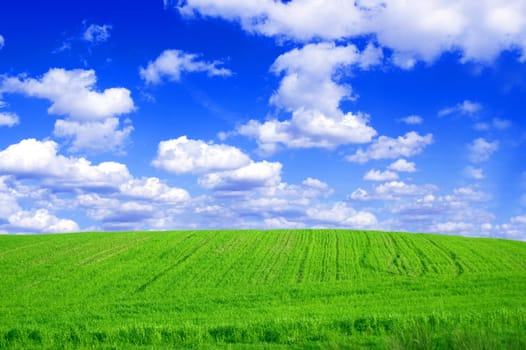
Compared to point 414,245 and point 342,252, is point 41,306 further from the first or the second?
point 414,245

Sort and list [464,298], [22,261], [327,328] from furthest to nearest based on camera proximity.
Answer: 1. [22,261]
2. [464,298]
3. [327,328]

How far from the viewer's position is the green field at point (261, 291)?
17109mm

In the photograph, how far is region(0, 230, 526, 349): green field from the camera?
1711 centimetres

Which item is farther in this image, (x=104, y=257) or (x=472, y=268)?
(x=104, y=257)

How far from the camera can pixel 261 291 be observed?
29797 mm

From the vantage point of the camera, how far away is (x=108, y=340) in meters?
17.6

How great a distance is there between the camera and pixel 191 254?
1709 inches

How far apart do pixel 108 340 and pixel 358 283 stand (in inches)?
694

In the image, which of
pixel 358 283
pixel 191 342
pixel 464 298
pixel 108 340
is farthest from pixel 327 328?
pixel 358 283

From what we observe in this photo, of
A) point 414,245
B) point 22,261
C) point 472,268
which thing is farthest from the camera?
point 414,245

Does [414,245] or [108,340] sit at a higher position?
[414,245]

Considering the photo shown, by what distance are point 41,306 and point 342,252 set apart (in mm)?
24172

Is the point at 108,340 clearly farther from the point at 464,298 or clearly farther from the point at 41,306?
the point at 464,298

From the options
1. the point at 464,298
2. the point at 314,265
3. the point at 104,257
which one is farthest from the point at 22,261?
the point at 464,298
